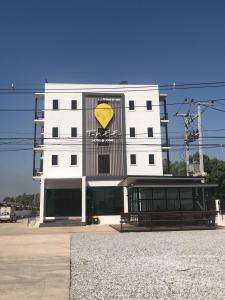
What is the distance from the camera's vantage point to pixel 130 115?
43531mm

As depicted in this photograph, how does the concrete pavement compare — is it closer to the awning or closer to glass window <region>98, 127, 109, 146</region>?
the awning

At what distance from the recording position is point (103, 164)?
136ft

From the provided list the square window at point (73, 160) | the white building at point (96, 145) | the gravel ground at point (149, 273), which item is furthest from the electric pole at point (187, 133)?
the gravel ground at point (149, 273)

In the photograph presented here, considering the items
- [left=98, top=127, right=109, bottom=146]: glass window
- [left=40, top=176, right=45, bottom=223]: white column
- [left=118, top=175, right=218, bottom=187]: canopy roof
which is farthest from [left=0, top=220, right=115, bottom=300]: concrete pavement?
[left=98, top=127, right=109, bottom=146]: glass window

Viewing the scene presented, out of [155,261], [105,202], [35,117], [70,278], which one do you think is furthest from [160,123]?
[70,278]

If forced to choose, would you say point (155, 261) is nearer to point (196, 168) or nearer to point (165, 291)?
point (165, 291)

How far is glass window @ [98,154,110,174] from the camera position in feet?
136

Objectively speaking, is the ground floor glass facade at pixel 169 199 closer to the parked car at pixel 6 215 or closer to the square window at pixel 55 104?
the square window at pixel 55 104

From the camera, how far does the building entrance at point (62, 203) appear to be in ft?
133

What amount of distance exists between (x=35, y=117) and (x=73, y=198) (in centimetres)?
1073

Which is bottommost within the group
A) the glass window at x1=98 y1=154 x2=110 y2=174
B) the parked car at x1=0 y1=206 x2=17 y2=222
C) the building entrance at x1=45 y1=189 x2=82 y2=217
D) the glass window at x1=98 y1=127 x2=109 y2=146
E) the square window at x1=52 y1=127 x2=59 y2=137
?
the parked car at x1=0 y1=206 x2=17 y2=222

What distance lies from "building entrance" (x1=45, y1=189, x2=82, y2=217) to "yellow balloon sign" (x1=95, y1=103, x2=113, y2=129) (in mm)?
8480

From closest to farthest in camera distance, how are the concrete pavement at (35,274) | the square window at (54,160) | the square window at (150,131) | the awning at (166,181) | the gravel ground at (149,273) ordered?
the gravel ground at (149,273), the concrete pavement at (35,274), the awning at (166,181), the square window at (54,160), the square window at (150,131)

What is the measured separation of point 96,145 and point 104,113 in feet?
12.5
